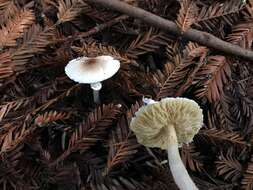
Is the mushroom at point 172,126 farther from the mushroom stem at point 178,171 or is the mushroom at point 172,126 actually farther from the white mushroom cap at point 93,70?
the white mushroom cap at point 93,70

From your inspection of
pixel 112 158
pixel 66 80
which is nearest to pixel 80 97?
pixel 66 80

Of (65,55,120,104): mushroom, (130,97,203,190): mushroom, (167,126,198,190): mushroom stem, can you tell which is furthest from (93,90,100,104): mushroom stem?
(167,126,198,190): mushroom stem

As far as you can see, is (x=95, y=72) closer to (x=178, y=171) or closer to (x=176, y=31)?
(x=176, y=31)

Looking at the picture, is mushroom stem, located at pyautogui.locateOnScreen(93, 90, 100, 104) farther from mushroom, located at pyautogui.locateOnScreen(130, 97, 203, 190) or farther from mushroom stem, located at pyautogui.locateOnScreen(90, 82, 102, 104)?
mushroom, located at pyautogui.locateOnScreen(130, 97, 203, 190)

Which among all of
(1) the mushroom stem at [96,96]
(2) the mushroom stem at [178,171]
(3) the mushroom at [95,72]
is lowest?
(2) the mushroom stem at [178,171]

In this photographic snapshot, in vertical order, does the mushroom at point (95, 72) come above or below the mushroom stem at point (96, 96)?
above

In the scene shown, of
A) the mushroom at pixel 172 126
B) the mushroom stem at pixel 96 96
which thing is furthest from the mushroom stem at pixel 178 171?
the mushroom stem at pixel 96 96

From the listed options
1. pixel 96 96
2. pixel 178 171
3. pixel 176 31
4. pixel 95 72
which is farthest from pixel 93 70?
pixel 178 171
